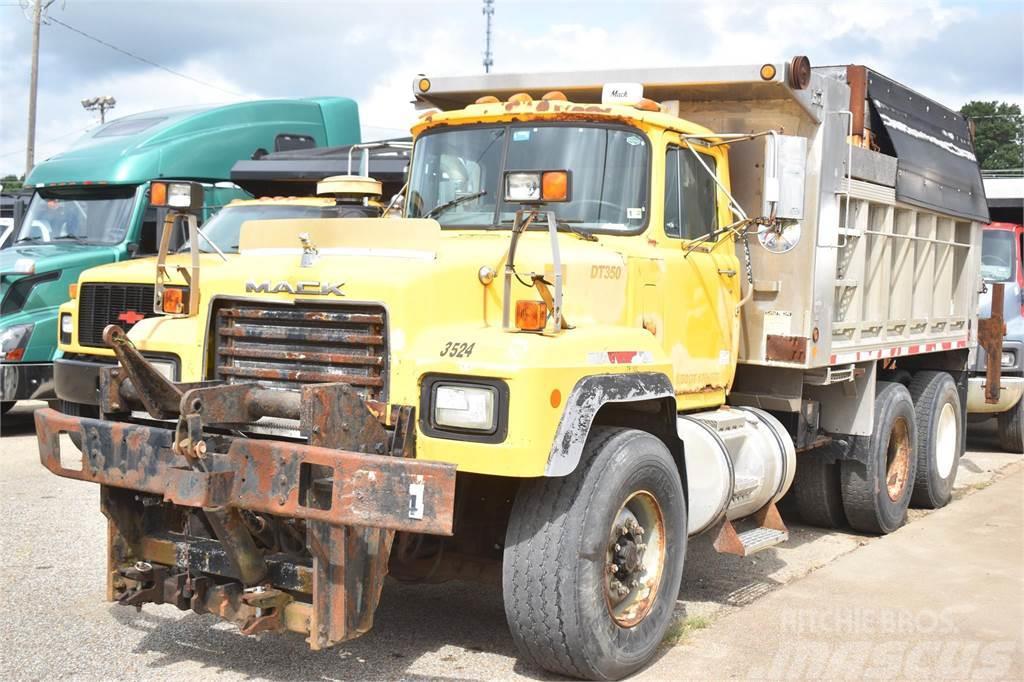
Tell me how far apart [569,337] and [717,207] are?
2172 millimetres

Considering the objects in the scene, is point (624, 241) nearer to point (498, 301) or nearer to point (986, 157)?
point (498, 301)

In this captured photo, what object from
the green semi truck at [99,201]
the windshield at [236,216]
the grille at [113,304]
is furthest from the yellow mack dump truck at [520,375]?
the green semi truck at [99,201]

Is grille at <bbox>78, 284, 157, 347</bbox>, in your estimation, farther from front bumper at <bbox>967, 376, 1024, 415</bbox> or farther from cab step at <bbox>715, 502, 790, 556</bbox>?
front bumper at <bbox>967, 376, 1024, 415</bbox>

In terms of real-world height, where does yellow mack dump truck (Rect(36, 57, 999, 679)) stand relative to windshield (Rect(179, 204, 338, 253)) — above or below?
below

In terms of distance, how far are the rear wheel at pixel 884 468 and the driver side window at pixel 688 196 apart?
2.64 m

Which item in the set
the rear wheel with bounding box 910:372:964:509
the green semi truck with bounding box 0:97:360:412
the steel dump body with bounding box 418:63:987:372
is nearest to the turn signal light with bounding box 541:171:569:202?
the steel dump body with bounding box 418:63:987:372

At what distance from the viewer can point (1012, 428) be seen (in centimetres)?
1334

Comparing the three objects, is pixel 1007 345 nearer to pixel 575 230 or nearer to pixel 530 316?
pixel 575 230

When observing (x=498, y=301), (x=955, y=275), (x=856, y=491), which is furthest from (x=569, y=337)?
(x=955, y=275)

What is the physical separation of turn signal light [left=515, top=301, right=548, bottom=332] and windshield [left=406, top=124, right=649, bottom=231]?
1.11m

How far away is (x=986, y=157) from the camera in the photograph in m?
57.3

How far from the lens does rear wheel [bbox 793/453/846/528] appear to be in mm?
8797

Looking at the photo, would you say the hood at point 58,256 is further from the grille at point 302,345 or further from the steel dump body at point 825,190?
the grille at point 302,345

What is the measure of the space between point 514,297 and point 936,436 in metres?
5.69
